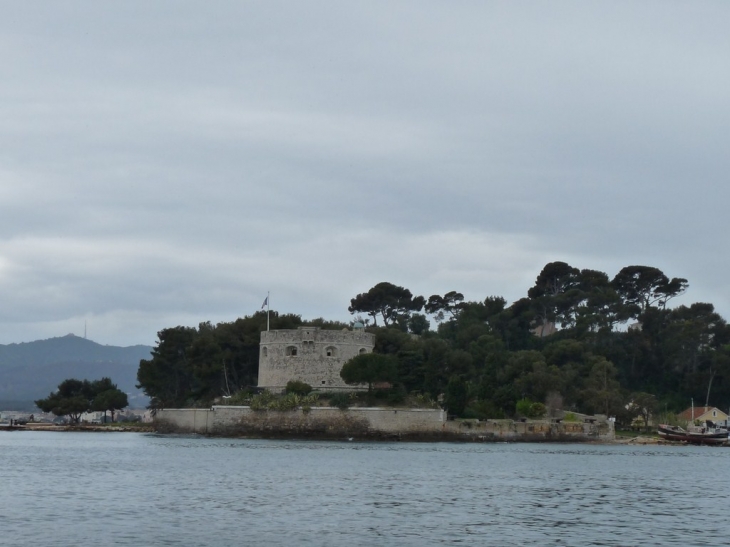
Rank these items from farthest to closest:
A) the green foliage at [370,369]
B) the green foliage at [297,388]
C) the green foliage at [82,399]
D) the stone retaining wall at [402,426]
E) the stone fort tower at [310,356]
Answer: the green foliage at [82,399] → the stone fort tower at [310,356] → the green foliage at [297,388] → the green foliage at [370,369] → the stone retaining wall at [402,426]

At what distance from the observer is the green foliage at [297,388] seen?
54.6 m

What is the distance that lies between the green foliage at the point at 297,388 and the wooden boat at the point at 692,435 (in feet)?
59.2

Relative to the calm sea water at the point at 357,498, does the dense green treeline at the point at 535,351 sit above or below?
above

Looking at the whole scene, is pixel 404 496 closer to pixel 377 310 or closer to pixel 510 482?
pixel 510 482

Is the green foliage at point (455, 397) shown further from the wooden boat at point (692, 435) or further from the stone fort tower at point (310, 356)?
the wooden boat at point (692, 435)

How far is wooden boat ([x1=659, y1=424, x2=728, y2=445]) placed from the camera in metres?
53.7

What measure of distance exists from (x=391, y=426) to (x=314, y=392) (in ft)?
19.3

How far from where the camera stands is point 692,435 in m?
53.8

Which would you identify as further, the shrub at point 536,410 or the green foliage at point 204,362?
the green foliage at point 204,362

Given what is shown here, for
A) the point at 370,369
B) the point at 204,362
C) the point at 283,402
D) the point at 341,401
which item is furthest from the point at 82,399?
the point at 341,401

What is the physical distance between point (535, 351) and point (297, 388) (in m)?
12.8

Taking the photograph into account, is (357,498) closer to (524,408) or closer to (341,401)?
(341,401)

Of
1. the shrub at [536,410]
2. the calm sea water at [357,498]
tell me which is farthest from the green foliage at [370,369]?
the calm sea water at [357,498]

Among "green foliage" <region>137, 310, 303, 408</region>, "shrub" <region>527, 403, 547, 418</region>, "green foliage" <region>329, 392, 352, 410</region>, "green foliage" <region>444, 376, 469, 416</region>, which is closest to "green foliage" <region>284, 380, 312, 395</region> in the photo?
"green foliage" <region>329, 392, 352, 410</region>
